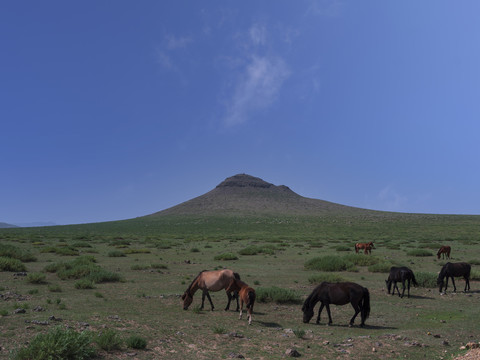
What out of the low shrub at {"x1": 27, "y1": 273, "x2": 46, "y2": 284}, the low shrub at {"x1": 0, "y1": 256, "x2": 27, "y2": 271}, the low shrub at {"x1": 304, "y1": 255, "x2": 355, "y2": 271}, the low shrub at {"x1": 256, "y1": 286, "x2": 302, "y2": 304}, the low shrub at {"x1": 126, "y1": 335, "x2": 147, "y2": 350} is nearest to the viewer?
the low shrub at {"x1": 126, "y1": 335, "x2": 147, "y2": 350}

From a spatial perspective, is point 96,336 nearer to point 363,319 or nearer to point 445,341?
point 363,319

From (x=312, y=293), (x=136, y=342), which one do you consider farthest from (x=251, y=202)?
(x=136, y=342)

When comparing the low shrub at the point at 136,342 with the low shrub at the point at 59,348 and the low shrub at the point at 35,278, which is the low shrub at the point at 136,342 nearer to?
the low shrub at the point at 59,348

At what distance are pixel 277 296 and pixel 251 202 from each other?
138192mm

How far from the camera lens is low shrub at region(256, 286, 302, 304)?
13.8 meters

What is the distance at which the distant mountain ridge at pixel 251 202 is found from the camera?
443 ft

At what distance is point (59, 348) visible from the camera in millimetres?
6785

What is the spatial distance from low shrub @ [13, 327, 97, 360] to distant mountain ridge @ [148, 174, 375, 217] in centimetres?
11853

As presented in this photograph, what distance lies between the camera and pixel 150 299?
46.2 ft

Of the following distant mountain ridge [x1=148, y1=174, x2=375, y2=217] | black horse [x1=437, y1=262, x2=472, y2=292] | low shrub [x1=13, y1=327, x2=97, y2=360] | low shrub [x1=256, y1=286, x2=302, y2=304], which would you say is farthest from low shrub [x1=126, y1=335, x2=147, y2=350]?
distant mountain ridge [x1=148, y1=174, x2=375, y2=217]

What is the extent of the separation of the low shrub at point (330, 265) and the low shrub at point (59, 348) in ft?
61.5

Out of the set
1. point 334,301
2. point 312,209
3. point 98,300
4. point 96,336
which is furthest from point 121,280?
point 312,209

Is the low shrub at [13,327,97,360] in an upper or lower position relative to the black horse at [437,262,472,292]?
lower

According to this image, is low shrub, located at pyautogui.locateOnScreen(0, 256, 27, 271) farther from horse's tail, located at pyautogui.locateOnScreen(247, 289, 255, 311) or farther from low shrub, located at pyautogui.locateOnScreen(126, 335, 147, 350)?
horse's tail, located at pyautogui.locateOnScreen(247, 289, 255, 311)
